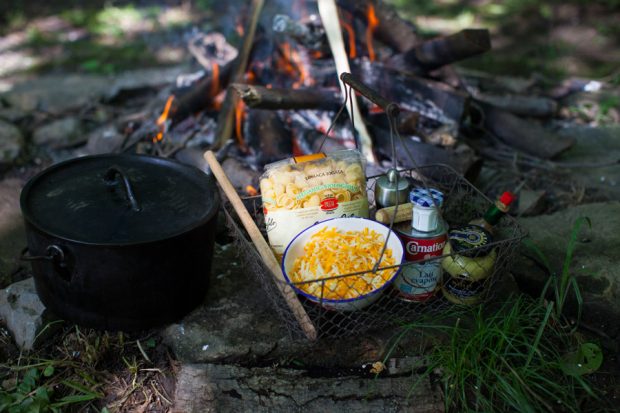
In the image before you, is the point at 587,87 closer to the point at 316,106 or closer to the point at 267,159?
the point at 316,106

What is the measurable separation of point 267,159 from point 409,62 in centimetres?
116

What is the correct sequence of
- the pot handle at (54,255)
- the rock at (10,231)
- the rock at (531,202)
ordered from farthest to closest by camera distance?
1. the rock at (531,202)
2. the rock at (10,231)
3. the pot handle at (54,255)

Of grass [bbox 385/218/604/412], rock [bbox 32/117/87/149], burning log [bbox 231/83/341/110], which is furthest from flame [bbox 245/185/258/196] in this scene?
rock [bbox 32/117/87/149]

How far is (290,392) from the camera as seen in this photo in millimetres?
1984

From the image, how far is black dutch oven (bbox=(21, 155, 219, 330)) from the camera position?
1898 mm

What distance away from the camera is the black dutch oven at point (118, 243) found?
1898mm

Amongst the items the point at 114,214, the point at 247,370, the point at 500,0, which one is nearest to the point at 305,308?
the point at 247,370

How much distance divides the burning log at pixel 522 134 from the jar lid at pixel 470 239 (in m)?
1.70

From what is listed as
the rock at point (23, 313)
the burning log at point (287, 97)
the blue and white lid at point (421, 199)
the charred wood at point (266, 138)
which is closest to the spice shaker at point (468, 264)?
the blue and white lid at point (421, 199)

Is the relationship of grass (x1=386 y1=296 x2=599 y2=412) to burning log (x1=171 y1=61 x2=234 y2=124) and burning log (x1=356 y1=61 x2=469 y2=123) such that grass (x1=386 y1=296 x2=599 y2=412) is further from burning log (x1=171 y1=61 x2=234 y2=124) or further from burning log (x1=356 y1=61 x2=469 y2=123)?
burning log (x1=171 y1=61 x2=234 y2=124)

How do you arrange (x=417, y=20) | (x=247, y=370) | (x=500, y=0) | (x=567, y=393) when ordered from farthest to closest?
(x=500, y=0) → (x=417, y=20) → (x=247, y=370) → (x=567, y=393)

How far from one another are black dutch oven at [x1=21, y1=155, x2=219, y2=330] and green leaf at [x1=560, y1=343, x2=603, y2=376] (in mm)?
1413

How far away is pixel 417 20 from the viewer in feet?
22.1

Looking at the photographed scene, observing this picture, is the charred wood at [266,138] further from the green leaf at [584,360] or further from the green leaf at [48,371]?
the green leaf at [584,360]
